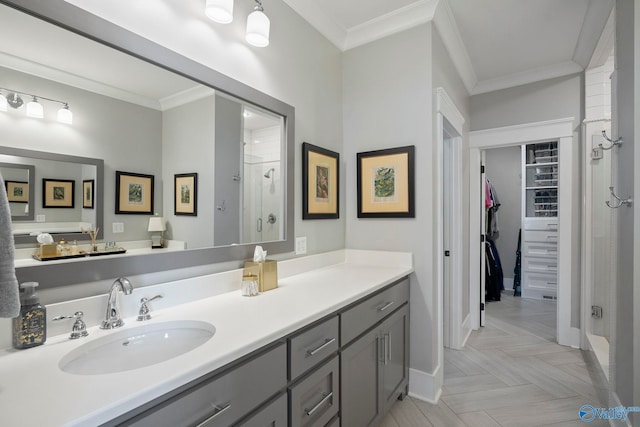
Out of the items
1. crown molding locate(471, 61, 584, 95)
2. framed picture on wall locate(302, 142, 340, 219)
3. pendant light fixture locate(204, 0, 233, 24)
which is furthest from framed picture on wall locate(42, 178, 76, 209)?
crown molding locate(471, 61, 584, 95)

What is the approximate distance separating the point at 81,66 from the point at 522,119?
3.69 meters

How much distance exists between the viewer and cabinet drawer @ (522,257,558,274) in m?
4.33

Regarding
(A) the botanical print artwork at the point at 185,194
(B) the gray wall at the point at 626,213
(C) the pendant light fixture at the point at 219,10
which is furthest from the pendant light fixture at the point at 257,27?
(B) the gray wall at the point at 626,213

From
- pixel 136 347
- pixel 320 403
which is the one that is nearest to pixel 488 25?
pixel 320 403

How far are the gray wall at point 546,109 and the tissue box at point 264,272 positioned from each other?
2.99 metres

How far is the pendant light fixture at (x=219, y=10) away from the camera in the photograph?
4.25 ft

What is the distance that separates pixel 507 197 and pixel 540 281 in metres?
1.41

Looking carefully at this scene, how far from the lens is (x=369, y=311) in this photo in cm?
157

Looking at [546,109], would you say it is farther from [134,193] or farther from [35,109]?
[35,109]

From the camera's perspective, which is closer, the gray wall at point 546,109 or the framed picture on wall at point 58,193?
the framed picture on wall at point 58,193

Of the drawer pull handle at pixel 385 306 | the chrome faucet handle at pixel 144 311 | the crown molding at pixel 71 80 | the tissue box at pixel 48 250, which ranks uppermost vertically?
the crown molding at pixel 71 80

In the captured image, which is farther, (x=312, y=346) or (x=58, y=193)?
(x=312, y=346)

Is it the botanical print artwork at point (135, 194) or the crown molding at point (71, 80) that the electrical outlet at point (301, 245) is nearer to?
the botanical print artwork at point (135, 194)

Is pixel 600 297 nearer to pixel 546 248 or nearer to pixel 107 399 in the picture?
pixel 546 248
